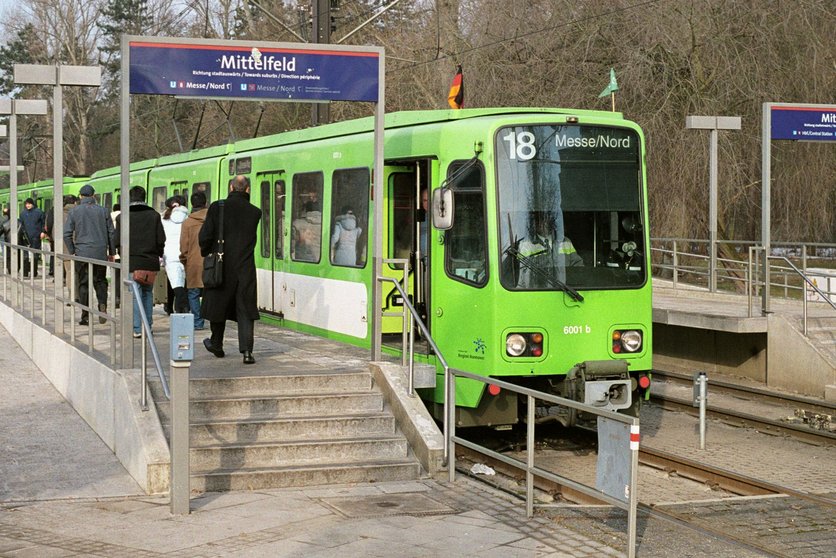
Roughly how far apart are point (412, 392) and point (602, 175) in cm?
266

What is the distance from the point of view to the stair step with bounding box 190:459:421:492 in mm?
9484

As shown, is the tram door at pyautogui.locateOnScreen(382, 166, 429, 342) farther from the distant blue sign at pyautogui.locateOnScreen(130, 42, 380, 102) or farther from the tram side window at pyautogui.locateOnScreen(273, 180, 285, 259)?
the tram side window at pyautogui.locateOnScreen(273, 180, 285, 259)

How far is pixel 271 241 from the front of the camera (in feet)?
54.2

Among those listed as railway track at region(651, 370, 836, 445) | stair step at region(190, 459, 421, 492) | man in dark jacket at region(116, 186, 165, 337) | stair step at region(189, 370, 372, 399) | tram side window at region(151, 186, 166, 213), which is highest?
tram side window at region(151, 186, 166, 213)

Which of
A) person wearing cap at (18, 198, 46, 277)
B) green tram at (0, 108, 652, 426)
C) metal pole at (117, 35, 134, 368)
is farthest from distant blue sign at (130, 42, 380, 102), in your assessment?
person wearing cap at (18, 198, 46, 277)

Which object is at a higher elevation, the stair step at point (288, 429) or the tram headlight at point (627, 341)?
the tram headlight at point (627, 341)

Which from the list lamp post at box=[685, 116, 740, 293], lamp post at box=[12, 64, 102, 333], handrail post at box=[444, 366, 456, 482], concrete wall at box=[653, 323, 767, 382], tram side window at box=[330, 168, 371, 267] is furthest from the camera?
lamp post at box=[685, 116, 740, 293]

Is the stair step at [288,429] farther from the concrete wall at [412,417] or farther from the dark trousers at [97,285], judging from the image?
the dark trousers at [97,285]

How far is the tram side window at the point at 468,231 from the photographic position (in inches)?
444

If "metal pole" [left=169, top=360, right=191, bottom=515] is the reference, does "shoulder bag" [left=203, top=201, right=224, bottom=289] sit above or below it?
above

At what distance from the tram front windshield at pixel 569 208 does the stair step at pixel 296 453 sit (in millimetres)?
1875

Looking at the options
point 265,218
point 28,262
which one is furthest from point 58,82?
point 265,218

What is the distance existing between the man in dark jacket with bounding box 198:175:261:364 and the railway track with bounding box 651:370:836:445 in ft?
19.5

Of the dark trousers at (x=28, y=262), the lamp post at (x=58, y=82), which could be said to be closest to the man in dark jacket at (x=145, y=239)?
the lamp post at (x=58, y=82)
